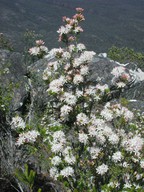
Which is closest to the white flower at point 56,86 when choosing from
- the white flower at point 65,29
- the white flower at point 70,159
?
the white flower at point 70,159

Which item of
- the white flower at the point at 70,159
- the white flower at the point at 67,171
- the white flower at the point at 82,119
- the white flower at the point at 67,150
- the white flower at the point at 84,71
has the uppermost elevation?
the white flower at the point at 84,71

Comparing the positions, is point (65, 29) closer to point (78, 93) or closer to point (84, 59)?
point (84, 59)

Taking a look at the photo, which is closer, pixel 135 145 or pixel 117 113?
pixel 135 145

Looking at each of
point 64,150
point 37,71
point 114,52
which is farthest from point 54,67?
point 114,52

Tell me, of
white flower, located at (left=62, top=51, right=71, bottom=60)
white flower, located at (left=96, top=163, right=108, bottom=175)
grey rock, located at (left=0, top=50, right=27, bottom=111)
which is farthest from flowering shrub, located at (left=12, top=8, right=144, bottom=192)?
grey rock, located at (left=0, top=50, right=27, bottom=111)

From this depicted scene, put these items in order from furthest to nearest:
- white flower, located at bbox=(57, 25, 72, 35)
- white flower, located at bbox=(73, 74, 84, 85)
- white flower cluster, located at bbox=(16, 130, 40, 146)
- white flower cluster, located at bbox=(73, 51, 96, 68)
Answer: white flower, located at bbox=(57, 25, 72, 35), white flower cluster, located at bbox=(73, 51, 96, 68), white flower, located at bbox=(73, 74, 84, 85), white flower cluster, located at bbox=(16, 130, 40, 146)

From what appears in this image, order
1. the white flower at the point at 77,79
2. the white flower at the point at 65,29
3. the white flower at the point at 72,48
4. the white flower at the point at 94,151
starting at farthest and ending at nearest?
the white flower at the point at 65,29 → the white flower at the point at 72,48 → the white flower at the point at 77,79 → the white flower at the point at 94,151

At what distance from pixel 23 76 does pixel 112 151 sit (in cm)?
788

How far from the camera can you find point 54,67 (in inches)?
281

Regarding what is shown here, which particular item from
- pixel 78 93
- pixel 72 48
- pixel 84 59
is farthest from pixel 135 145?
pixel 72 48

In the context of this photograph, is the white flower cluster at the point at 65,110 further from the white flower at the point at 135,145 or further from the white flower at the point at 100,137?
the white flower at the point at 135,145

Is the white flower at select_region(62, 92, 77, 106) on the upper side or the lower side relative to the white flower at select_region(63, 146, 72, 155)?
upper

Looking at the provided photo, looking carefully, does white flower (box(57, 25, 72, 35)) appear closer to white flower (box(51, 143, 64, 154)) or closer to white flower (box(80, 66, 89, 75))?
white flower (box(80, 66, 89, 75))

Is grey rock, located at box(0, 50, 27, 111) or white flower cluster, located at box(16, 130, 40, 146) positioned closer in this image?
white flower cluster, located at box(16, 130, 40, 146)
